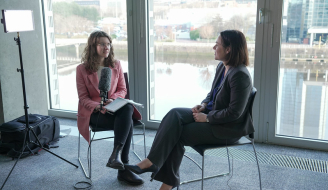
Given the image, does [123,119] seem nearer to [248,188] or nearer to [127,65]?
[248,188]

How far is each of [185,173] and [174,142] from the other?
657mm

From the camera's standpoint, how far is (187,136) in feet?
7.60

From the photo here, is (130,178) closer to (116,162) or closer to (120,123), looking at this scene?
(116,162)

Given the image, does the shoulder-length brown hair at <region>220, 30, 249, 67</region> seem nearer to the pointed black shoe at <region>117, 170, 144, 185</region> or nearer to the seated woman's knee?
the seated woman's knee

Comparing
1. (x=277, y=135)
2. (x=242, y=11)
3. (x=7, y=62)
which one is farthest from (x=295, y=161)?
(x=7, y=62)

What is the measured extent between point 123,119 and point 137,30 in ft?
4.85

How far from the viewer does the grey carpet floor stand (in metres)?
2.64

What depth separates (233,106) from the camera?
2.21 metres

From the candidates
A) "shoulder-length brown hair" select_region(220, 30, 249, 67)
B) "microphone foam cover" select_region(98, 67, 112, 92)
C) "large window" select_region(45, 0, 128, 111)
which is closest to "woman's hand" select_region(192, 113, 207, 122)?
"shoulder-length brown hair" select_region(220, 30, 249, 67)

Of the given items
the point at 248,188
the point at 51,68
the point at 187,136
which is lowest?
the point at 248,188

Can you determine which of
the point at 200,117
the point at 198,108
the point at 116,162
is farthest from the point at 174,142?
the point at 116,162

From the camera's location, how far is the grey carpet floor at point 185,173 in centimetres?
264

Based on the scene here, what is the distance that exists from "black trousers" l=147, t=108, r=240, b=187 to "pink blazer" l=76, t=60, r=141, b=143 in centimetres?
64

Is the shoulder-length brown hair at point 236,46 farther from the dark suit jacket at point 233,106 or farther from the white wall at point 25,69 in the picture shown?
the white wall at point 25,69
